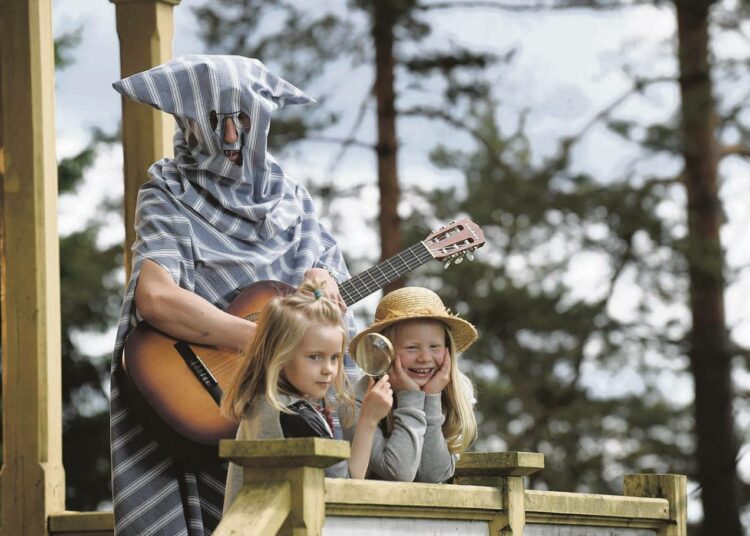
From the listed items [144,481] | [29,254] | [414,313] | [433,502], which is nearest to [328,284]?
[414,313]

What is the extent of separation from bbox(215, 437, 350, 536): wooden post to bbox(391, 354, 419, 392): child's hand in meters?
0.83

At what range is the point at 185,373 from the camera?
462cm

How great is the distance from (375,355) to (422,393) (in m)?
0.21

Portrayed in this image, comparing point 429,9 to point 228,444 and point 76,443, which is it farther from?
point 228,444

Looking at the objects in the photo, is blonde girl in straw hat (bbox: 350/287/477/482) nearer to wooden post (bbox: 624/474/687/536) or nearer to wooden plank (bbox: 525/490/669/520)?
wooden plank (bbox: 525/490/669/520)

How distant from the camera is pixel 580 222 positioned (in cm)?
1531

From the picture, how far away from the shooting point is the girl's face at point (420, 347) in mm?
4355

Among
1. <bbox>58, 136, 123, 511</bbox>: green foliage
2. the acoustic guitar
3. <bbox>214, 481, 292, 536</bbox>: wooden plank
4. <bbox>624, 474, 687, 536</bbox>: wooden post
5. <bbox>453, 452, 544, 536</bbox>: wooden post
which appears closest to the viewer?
<bbox>214, 481, 292, 536</bbox>: wooden plank

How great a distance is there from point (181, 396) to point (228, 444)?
114 centimetres

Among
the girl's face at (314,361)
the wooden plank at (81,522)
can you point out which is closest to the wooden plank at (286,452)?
the girl's face at (314,361)

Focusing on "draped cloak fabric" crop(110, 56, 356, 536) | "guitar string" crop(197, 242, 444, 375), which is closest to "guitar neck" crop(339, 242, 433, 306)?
"guitar string" crop(197, 242, 444, 375)

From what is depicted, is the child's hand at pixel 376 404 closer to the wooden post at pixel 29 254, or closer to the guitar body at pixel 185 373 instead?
the guitar body at pixel 185 373

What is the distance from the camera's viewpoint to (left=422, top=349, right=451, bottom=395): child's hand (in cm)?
433

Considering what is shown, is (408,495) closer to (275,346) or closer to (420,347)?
(275,346)
